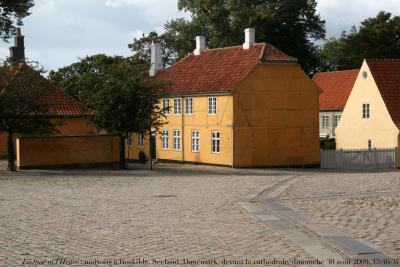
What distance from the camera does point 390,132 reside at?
44406 millimetres

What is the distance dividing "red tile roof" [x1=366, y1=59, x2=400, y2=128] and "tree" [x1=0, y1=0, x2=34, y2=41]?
77.5 ft

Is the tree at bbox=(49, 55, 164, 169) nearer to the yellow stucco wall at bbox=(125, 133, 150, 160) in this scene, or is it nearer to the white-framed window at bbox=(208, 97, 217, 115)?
the white-framed window at bbox=(208, 97, 217, 115)

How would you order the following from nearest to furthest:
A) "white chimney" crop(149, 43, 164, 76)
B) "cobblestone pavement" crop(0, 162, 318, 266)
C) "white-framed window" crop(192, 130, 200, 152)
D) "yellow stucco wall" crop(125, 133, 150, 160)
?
"cobblestone pavement" crop(0, 162, 318, 266), "white-framed window" crop(192, 130, 200, 152), "yellow stucco wall" crop(125, 133, 150, 160), "white chimney" crop(149, 43, 164, 76)

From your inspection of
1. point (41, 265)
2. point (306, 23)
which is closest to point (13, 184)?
point (41, 265)

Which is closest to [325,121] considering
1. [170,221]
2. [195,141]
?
[195,141]

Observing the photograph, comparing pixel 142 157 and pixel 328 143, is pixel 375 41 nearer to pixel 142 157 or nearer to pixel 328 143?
pixel 328 143

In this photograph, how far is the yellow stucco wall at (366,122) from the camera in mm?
44694

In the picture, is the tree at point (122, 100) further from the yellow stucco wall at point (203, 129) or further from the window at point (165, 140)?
the window at point (165, 140)

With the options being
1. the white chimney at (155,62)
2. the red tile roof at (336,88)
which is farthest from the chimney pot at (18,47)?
the red tile roof at (336,88)

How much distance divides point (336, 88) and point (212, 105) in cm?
1982

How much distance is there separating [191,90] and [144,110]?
29.2ft

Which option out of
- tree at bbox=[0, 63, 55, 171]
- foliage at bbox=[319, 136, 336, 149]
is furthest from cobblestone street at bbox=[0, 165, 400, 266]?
foliage at bbox=[319, 136, 336, 149]

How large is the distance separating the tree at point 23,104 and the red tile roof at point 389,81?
23.6m

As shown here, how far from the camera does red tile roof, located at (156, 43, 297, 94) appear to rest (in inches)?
1614
